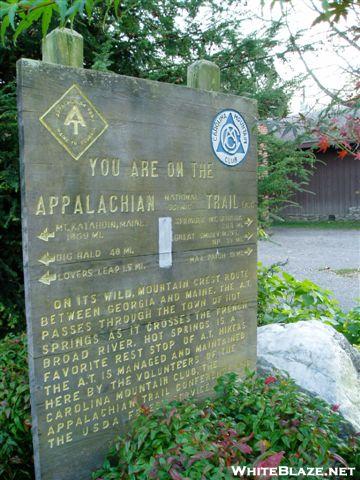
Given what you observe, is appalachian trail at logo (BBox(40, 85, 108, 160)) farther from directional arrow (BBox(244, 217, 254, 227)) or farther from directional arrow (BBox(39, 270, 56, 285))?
directional arrow (BBox(244, 217, 254, 227))

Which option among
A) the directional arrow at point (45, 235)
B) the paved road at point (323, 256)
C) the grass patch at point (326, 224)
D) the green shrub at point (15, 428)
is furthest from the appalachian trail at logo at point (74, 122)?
the grass patch at point (326, 224)

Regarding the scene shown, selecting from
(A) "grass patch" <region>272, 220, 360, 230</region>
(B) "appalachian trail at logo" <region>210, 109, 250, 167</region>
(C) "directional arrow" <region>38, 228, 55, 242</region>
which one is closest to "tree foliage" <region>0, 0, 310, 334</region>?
(B) "appalachian trail at logo" <region>210, 109, 250, 167</region>

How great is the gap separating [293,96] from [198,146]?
9.43ft

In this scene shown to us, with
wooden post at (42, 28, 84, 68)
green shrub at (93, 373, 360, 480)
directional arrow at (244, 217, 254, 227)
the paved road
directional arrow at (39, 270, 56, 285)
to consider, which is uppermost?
wooden post at (42, 28, 84, 68)

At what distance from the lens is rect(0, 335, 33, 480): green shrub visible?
2.75m

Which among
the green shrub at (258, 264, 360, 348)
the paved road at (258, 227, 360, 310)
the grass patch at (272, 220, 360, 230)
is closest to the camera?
the green shrub at (258, 264, 360, 348)

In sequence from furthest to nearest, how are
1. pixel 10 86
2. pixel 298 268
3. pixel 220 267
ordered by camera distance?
pixel 298 268, pixel 10 86, pixel 220 267

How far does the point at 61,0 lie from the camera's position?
4.53 ft

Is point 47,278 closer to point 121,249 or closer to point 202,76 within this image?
point 121,249

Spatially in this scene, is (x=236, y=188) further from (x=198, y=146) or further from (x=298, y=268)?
(x=298, y=268)

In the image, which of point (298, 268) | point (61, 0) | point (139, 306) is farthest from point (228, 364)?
point (298, 268)

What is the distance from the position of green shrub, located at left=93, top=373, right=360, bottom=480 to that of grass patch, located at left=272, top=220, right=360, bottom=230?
18530 mm

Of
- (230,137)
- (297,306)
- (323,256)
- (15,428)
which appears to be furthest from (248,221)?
(323,256)

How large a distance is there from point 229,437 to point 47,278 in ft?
3.90
